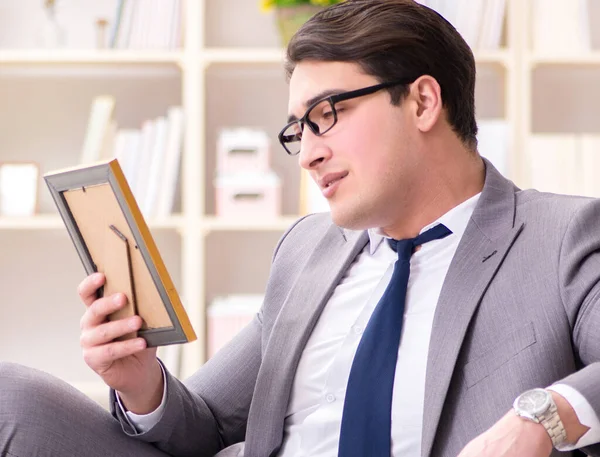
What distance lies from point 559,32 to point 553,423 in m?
1.82

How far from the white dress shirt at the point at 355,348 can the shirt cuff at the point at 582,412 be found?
24 centimetres

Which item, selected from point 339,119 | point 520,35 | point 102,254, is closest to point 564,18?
point 520,35

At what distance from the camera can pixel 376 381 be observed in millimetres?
1192

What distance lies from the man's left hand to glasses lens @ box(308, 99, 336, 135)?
0.56 metres

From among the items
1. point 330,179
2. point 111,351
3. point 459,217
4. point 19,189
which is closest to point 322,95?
point 330,179

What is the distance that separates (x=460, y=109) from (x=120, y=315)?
24.5 inches

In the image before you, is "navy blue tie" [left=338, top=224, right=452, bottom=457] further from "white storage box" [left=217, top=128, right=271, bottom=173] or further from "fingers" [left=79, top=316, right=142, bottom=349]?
"white storage box" [left=217, top=128, right=271, bottom=173]

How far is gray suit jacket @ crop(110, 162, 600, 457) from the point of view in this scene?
1.07 metres

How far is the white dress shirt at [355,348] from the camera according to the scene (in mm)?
1172

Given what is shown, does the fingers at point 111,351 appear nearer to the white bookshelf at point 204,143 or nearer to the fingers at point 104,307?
the fingers at point 104,307

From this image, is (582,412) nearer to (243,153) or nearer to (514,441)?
(514,441)

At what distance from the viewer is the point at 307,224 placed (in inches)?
60.2

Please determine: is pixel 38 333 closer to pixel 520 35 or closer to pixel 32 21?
pixel 32 21

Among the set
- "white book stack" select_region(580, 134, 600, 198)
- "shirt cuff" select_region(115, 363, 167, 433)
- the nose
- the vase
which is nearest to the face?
the nose
